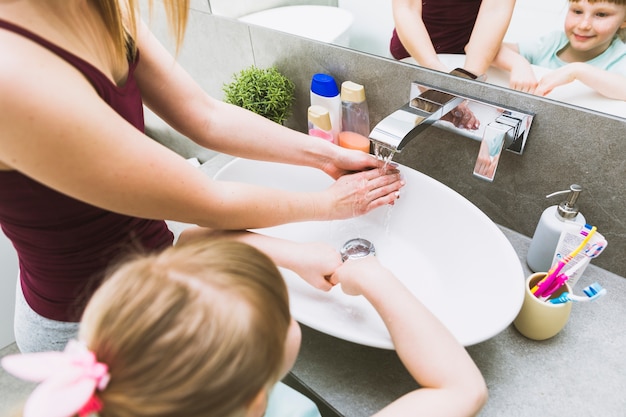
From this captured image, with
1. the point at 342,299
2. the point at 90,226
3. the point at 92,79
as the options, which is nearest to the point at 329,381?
the point at 342,299

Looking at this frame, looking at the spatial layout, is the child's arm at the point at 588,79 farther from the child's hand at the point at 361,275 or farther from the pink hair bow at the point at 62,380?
the pink hair bow at the point at 62,380

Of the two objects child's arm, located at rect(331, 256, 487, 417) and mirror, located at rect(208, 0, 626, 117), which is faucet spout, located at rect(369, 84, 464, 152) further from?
child's arm, located at rect(331, 256, 487, 417)

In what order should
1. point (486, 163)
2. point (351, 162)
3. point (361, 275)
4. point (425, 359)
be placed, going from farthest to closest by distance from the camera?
point (351, 162), point (486, 163), point (361, 275), point (425, 359)

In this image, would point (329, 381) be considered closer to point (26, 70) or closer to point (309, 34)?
point (26, 70)

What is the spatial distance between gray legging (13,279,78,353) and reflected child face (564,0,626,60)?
90cm

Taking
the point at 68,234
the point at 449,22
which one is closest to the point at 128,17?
the point at 68,234

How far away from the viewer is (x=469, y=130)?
2.63ft

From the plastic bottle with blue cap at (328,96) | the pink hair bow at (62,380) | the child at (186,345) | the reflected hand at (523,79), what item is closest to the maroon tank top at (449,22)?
→ the reflected hand at (523,79)

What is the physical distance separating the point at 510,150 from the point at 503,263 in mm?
214

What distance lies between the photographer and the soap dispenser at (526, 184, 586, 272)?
2.24 ft

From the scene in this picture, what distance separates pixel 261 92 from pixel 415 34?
0.35m

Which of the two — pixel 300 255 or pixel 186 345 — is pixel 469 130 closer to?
pixel 300 255

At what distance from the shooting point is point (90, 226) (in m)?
0.60

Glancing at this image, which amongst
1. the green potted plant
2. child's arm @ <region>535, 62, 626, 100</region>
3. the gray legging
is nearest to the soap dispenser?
child's arm @ <region>535, 62, 626, 100</region>
